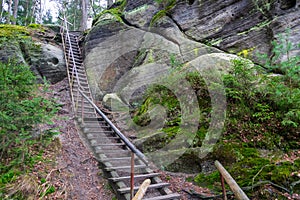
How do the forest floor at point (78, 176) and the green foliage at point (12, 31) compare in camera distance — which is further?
the green foliage at point (12, 31)

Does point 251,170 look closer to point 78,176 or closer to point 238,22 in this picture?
point 78,176

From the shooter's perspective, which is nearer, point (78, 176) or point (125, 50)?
point (78, 176)

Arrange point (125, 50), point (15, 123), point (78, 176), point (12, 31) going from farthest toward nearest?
point (125, 50), point (12, 31), point (78, 176), point (15, 123)

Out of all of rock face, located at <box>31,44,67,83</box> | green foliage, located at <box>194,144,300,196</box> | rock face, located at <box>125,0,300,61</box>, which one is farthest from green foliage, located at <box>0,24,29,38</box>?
green foliage, located at <box>194,144,300,196</box>

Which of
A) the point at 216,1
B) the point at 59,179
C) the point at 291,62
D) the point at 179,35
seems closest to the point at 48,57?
the point at 179,35

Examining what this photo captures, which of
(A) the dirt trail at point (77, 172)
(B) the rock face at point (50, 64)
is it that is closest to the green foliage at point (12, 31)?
(B) the rock face at point (50, 64)

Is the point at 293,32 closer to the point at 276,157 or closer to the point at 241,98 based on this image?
the point at 241,98

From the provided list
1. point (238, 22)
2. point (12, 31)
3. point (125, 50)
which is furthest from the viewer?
point (125, 50)

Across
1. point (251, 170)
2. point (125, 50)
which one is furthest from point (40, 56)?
point (251, 170)

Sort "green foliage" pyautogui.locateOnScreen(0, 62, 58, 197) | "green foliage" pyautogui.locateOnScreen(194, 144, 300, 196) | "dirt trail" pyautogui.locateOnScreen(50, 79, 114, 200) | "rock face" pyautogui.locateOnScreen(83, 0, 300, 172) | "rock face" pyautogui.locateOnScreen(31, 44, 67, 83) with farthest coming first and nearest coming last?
1. "rock face" pyautogui.locateOnScreen(31, 44, 67, 83)
2. "rock face" pyautogui.locateOnScreen(83, 0, 300, 172)
3. "dirt trail" pyautogui.locateOnScreen(50, 79, 114, 200)
4. "green foliage" pyautogui.locateOnScreen(0, 62, 58, 197)
5. "green foliage" pyautogui.locateOnScreen(194, 144, 300, 196)

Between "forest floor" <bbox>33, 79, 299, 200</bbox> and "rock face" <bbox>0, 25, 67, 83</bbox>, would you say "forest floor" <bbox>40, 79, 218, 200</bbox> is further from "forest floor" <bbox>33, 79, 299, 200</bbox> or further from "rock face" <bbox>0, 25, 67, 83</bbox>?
"rock face" <bbox>0, 25, 67, 83</bbox>

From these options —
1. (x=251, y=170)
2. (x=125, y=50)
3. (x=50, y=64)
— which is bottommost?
(x=251, y=170)

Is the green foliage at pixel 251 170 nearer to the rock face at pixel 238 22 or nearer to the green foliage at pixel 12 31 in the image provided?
the rock face at pixel 238 22

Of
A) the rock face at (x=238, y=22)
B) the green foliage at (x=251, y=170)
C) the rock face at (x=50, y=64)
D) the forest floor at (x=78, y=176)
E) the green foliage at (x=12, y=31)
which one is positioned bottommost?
the forest floor at (x=78, y=176)
